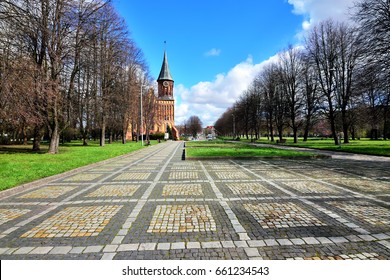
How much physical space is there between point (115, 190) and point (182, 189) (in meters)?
2.24

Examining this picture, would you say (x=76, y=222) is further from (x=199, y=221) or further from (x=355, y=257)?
(x=355, y=257)

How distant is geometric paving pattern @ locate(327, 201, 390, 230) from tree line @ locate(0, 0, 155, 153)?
14.5m

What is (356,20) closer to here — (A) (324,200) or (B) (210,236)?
(A) (324,200)

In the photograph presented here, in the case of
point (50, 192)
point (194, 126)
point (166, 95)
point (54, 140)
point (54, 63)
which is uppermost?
point (166, 95)

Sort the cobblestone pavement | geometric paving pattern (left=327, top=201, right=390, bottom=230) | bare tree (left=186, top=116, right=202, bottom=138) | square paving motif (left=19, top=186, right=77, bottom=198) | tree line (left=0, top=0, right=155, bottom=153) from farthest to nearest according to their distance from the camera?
bare tree (left=186, top=116, right=202, bottom=138) < tree line (left=0, top=0, right=155, bottom=153) < square paving motif (left=19, top=186, right=77, bottom=198) < geometric paving pattern (left=327, top=201, right=390, bottom=230) < the cobblestone pavement

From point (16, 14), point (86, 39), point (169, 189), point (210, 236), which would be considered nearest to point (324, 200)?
point (210, 236)

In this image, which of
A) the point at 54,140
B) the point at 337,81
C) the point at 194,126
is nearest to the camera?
the point at 54,140

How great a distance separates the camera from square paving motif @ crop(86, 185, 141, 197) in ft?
22.7

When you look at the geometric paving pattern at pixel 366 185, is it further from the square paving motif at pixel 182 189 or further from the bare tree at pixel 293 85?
the bare tree at pixel 293 85

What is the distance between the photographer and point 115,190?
7.43 meters

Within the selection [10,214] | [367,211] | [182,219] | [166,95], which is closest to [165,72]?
[166,95]

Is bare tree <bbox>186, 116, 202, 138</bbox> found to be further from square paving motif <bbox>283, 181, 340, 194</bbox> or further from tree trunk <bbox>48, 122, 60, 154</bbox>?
square paving motif <bbox>283, 181, 340, 194</bbox>

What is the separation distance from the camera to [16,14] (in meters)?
10.9

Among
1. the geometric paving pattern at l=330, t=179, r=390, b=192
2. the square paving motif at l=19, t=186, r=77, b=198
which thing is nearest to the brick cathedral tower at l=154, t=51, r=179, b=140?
the square paving motif at l=19, t=186, r=77, b=198
